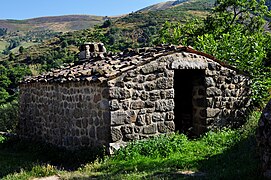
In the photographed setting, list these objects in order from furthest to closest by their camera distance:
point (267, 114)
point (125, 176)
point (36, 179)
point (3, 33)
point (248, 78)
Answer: point (3, 33) < point (248, 78) < point (36, 179) < point (125, 176) < point (267, 114)

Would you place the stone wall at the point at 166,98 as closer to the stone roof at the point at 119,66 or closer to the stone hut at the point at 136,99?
the stone hut at the point at 136,99

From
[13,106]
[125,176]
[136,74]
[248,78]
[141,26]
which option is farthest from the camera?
[141,26]

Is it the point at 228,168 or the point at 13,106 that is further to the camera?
the point at 13,106

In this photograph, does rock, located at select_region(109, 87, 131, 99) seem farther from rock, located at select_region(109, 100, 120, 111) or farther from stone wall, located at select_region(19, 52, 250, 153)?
rock, located at select_region(109, 100, 120, 111)

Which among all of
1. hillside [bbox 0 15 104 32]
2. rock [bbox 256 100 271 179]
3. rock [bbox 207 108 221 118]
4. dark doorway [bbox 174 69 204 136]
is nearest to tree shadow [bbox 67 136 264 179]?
rock [bbox 256 100 271 179]

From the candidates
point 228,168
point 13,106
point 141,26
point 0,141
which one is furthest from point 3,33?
point 228,168

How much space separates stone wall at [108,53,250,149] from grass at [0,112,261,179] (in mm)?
402

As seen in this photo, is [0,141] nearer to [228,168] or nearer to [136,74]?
[136,74]

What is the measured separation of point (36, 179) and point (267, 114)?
448 cm

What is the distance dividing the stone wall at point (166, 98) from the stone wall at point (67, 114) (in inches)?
15.3

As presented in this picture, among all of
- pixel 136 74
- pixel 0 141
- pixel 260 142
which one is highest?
pixel 136 74

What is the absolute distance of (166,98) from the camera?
912 cm

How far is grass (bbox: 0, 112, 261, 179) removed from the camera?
6.62m

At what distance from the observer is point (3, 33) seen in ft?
375
